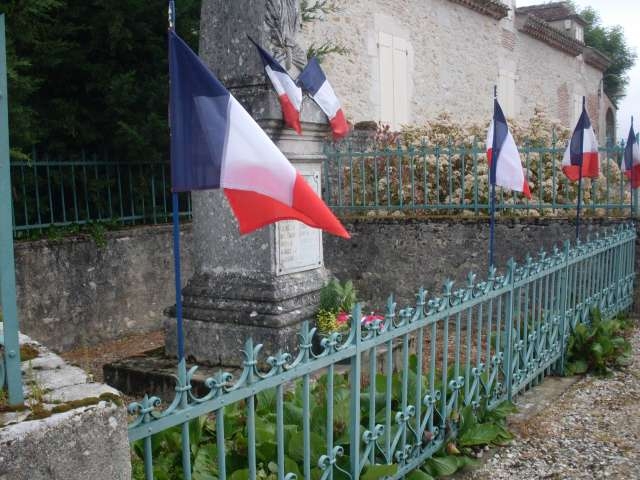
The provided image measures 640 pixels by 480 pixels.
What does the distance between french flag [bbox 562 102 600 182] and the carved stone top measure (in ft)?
8.90

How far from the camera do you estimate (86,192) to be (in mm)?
6906

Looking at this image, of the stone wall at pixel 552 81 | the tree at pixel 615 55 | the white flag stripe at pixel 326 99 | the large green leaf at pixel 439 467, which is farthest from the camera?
the tree at pixel 615 55

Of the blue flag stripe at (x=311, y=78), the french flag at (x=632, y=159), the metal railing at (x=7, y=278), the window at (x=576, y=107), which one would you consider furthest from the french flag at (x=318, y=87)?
the window at (x=576, y=107)

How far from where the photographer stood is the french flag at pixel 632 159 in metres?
6.83

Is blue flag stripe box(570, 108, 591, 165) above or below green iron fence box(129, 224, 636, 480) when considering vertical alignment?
above

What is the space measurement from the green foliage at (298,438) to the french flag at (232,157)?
100 centimetres

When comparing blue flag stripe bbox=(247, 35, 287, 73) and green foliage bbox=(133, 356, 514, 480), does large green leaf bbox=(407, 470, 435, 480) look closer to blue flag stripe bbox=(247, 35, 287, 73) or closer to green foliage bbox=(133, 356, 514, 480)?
green foliage bbox=(133, 356, 514, 480)

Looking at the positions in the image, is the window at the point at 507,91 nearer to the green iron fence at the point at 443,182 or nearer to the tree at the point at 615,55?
the green iron fence at the point at 443,182

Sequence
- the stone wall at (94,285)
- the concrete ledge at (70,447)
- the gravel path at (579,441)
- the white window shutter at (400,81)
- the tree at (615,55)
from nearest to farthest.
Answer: the concrete ledge at (70,447) → the gravel path at (579,441) → the stone wall at (94,285) → the white window shutter at (400,81) → the tree at (615,55)

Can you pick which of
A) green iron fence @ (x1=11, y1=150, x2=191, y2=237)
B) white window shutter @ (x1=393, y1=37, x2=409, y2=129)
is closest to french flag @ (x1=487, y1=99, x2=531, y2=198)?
green iron fence @ (x1=11, y1=150, x2=191, y2=237)

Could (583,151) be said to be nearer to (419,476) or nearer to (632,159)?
(632,159)

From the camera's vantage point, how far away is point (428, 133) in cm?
938

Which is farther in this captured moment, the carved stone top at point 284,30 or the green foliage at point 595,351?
the green foliage at point 595,351

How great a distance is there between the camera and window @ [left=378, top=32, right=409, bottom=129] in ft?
39.8
